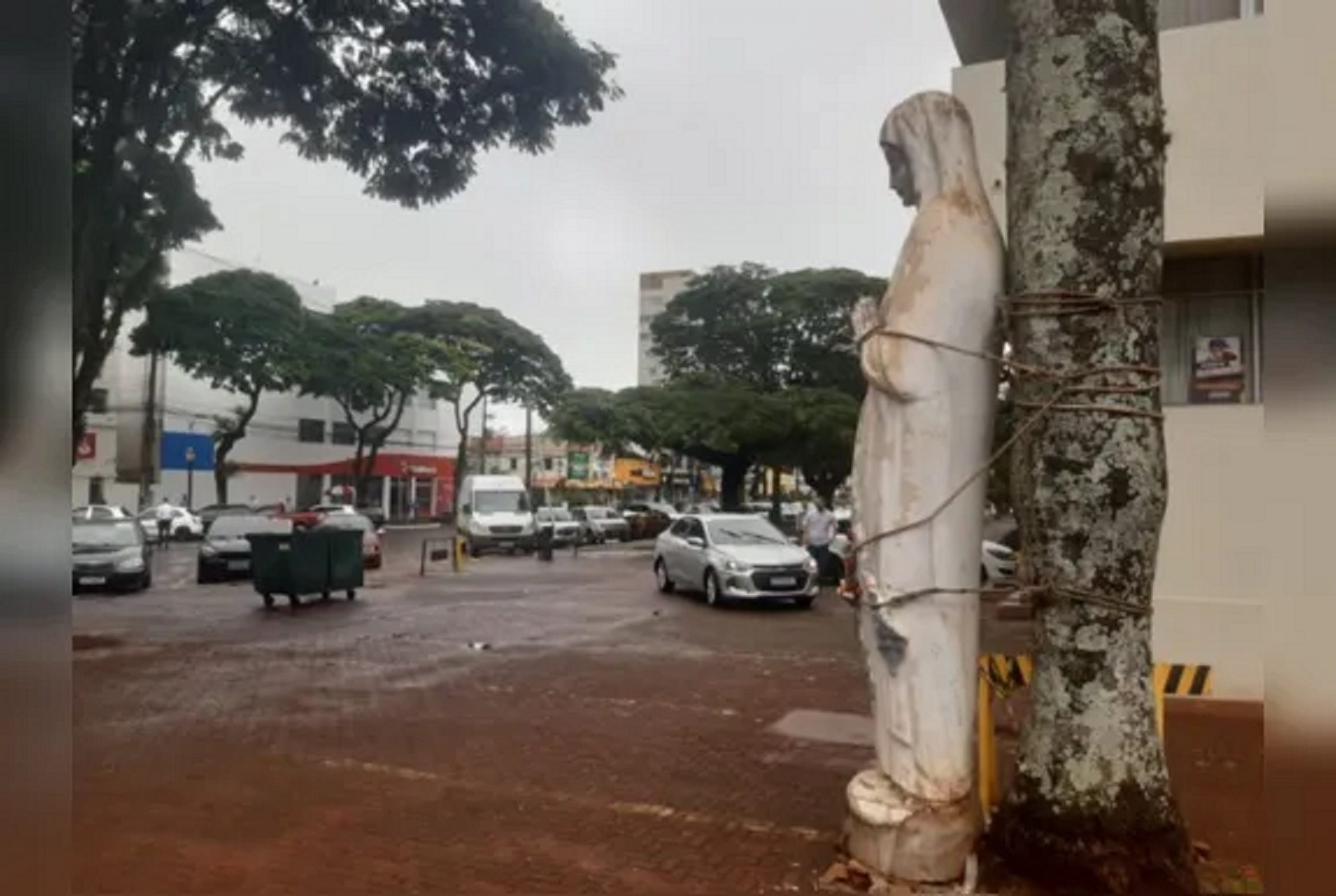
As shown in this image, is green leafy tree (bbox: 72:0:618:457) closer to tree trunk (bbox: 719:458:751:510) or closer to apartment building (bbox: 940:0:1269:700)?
apartment building (bbox: 940:0:1269:700)

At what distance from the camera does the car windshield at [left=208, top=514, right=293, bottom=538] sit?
20281 mm

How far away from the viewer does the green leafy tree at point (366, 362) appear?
1357 inches

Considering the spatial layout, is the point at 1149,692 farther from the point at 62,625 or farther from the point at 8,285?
the point at 8,285

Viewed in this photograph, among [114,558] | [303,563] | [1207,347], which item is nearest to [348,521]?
[114,558]

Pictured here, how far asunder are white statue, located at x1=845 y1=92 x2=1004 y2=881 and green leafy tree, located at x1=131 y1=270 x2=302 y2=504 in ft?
81.5

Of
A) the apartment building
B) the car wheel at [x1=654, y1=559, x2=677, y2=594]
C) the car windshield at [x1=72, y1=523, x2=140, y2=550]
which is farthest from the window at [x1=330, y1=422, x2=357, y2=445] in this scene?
the apartment building

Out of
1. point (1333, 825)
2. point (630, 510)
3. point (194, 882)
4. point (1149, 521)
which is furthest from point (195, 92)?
point (630, 510)

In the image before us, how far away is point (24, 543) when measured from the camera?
6.10 ft

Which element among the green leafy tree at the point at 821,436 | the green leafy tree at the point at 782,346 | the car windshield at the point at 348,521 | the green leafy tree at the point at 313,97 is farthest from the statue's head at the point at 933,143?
the green leafy tree at the point at 821,436

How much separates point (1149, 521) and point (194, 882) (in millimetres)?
3926

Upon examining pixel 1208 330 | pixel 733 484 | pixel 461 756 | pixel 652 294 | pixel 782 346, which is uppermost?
pixel 652 294

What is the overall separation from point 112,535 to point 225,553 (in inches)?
97.6

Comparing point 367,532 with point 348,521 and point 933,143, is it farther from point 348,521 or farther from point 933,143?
point 933,143

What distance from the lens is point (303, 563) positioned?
49.4 ft
